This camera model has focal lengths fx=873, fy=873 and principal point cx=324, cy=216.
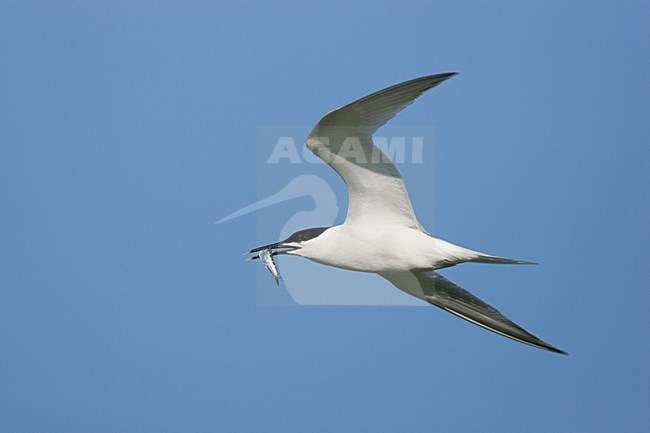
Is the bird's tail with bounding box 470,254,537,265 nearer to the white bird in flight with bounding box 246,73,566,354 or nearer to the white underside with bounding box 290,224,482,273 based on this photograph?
the white bird in flight with bounding box 246,73,566,354

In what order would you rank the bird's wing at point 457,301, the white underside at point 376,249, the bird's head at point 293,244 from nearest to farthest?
1. the white underside at point 376,249
2. the bird's head at point 293,244
3. the bird's wing at point 457,301

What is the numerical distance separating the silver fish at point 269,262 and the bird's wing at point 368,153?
54 centimetres

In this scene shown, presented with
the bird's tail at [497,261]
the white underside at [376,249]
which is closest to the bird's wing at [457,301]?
the white underside at [376,249]

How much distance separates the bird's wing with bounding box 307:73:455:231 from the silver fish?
54cm

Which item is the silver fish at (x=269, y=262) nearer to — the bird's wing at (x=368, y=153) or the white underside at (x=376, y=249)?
the white underside at (x=376, y=249)

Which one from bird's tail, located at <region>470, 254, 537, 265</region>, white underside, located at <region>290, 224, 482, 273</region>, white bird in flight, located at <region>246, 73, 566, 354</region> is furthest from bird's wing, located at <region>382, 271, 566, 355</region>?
bird's tail, located at <region>470, 254, 537, 265</region>

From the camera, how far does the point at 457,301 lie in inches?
235

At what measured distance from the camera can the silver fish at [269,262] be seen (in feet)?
17.4

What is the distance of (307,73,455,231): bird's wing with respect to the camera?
461 centimetres

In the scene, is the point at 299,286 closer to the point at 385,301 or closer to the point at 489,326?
the point at 385,301

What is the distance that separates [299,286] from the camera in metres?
6.12

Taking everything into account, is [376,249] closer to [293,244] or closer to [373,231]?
[373,231]

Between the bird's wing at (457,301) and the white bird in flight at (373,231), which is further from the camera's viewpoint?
the bird's wing at (457,301)

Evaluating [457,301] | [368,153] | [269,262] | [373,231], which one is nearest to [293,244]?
→ [269,262]
